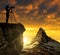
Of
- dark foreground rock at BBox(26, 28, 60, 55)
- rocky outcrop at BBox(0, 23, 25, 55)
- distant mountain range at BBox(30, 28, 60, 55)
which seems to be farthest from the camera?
distant mountain range at BBox(30, 28, 60, 55)

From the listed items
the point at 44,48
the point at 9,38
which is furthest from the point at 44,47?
the point at 9,38

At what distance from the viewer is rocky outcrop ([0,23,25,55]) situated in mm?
64981

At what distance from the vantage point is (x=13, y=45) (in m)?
73.2

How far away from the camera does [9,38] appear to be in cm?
6981

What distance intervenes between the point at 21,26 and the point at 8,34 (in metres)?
12.2

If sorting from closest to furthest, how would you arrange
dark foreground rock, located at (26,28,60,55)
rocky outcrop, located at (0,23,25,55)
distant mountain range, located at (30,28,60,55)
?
1. rocky outcrop, located at (0,23,25,55)
2. dark foreground rock, located at (26,28,60,55)
3. distant mountain range, located at (30,28,60,55)

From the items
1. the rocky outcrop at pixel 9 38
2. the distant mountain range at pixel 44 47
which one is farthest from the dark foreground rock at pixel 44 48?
the rocky outcrop at pixel 9 38

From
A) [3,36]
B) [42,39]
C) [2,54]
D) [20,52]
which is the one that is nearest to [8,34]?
[3,36]

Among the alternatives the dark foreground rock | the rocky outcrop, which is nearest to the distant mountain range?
the dark foreground rock

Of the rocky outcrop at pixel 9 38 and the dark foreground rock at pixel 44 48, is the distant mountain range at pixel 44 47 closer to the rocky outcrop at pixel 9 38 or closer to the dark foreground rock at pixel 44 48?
the dark foreground rock at pixel 44 48

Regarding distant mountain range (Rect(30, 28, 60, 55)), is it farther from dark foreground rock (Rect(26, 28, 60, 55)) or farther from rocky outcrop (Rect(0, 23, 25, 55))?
rocky outcrop (Rect(0, 23, 25, 55))

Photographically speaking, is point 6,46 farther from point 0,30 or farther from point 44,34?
point 44,34

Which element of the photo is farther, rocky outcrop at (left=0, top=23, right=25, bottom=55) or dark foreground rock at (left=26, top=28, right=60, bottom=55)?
dark foreground rock at (left=26, top=28, right=60, bottom=55)

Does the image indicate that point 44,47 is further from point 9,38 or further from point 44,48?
point 9,38
